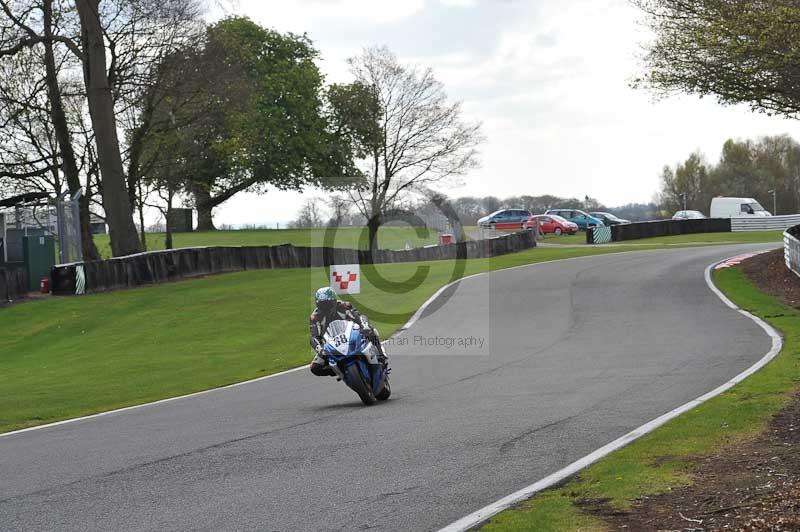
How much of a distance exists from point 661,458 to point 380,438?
2.87 m

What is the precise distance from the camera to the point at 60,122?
38.0 meters

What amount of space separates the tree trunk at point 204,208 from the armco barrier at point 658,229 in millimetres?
25319

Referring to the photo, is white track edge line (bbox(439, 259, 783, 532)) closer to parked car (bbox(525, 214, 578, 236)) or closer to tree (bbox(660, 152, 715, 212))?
parked car (bbox(525, 214, 578, 236))

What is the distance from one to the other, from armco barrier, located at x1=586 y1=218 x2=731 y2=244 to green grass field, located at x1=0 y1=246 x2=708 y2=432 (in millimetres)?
22481

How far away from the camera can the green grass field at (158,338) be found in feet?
54.7

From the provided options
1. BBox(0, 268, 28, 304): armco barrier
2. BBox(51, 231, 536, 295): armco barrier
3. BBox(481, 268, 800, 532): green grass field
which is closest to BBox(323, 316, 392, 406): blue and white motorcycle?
BBox(481, 268, 800, 532): green grass field

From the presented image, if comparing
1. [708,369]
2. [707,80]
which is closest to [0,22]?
[707,80]

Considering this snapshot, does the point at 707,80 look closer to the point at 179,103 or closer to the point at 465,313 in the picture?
the point at 465,313

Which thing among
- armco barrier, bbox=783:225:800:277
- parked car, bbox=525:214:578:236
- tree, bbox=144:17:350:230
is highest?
tree, bbox=144:17:350:230

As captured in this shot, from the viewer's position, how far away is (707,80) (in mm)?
31000

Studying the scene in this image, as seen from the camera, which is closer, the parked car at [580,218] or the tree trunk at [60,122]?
the tree trunk at [60,122]

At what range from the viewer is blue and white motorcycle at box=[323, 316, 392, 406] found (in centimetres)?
1250

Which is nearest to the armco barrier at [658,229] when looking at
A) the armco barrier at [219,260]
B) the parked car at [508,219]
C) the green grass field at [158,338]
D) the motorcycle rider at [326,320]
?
the armco barrier at [219,260]

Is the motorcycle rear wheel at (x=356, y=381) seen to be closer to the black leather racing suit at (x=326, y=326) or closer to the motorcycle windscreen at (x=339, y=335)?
the motorcycle windscreen at (x=339, y=335)
